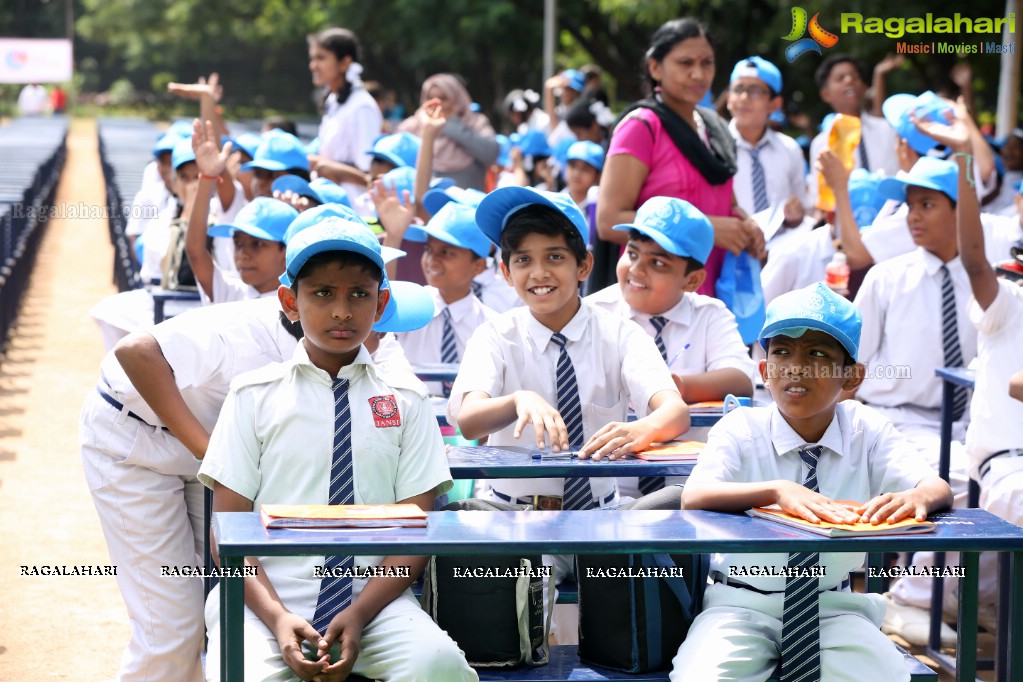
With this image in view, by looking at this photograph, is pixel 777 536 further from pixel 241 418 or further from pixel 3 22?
pixel 3 22

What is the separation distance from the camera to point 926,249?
5.77 meters

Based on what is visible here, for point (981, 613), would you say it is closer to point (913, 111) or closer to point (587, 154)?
point (913, 111)

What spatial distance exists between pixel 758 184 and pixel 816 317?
4548mm

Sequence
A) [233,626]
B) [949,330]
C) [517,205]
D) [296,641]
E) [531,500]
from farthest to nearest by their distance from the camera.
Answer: [949,330] → [517,205] → [531,500] → [296,641] → [233,626]

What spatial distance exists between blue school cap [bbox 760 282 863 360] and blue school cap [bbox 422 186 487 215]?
3559 mm

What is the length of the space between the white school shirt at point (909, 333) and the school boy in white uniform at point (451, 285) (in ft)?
5.39

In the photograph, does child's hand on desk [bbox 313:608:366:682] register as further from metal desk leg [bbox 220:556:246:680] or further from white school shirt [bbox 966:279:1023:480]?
white school shirt [bbox 966:279:1023:480]

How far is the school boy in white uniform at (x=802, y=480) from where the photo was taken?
3299 mm

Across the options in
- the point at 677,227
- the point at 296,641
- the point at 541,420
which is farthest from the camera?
the point at 677,227

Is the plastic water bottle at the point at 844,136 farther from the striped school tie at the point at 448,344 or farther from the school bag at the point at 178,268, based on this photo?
the school bag at the point at 178,268

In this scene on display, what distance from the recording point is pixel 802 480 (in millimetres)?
3529

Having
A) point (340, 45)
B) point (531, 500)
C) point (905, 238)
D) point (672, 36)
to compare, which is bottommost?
point (531, 500)

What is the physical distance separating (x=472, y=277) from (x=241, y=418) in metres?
2.99

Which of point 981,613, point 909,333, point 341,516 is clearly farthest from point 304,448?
point 981,613
